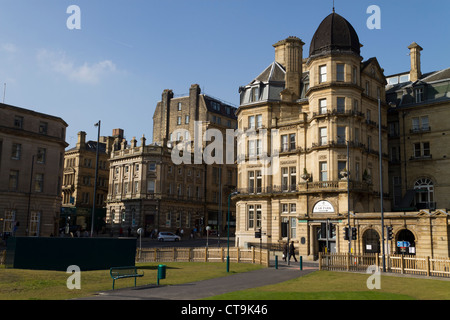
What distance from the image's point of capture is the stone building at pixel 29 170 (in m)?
53.3

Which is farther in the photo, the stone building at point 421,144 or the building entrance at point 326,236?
the stone building at point 421,144

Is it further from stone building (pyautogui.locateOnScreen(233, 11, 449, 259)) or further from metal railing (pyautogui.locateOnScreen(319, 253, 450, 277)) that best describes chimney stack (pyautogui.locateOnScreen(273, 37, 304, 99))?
metal railing (pyautogui.locateOnScreen(319, 253, 450, 277))

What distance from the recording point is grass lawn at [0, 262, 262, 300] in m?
18.4

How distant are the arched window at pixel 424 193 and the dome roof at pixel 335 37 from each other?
1642 centimetres

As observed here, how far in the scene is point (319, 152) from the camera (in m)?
46.4

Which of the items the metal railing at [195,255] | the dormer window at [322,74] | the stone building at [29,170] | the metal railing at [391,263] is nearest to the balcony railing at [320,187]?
the dormer window at [322,74]

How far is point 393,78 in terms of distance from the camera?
61.0m

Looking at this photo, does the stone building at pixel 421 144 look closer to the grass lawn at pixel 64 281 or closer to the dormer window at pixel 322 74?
the dormer window at pixel 322 74

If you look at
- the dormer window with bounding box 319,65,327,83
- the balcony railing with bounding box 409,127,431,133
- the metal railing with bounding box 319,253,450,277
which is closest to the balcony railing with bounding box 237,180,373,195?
the balcony railing with bounding box 409,127,431,133

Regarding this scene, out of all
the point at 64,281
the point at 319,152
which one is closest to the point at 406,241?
the point at 319,152

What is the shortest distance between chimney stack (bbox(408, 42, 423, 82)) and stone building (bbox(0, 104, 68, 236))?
46636 millimetres
